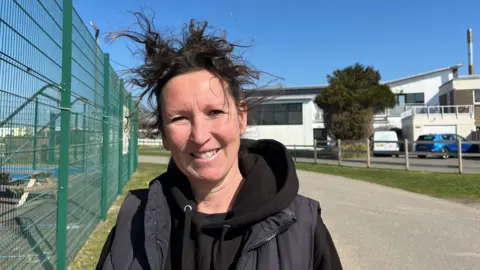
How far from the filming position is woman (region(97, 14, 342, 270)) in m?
1.54

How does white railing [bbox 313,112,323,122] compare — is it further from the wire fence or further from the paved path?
the paved path

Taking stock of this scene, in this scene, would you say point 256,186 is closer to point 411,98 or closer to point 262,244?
point 262,244

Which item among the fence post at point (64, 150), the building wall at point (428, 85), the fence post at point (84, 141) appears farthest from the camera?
the building wall at point (428, 85)

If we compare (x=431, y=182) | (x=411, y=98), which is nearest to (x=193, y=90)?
(x=431, y=182)

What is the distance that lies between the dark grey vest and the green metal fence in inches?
37.4

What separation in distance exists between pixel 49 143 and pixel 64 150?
1.07 ft

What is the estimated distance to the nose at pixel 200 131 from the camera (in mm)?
1590

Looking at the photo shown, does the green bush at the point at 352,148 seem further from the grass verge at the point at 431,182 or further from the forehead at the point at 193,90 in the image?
the forehead at the point at 193,90

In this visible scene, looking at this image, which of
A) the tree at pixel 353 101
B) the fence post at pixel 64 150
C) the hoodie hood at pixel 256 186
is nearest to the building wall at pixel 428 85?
the tree at pixel 353 101

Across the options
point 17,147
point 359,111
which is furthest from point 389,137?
point 17,147

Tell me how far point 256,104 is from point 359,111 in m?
27.0

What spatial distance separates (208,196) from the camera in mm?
1746

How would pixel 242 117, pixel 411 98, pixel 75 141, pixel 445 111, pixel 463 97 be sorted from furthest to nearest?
1. pixel 411 98
2. pixel 463 97
3. pixel 445 111
4. pixel 75 141
5. pixel 242 117

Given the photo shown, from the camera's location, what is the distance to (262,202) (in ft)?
5.42
